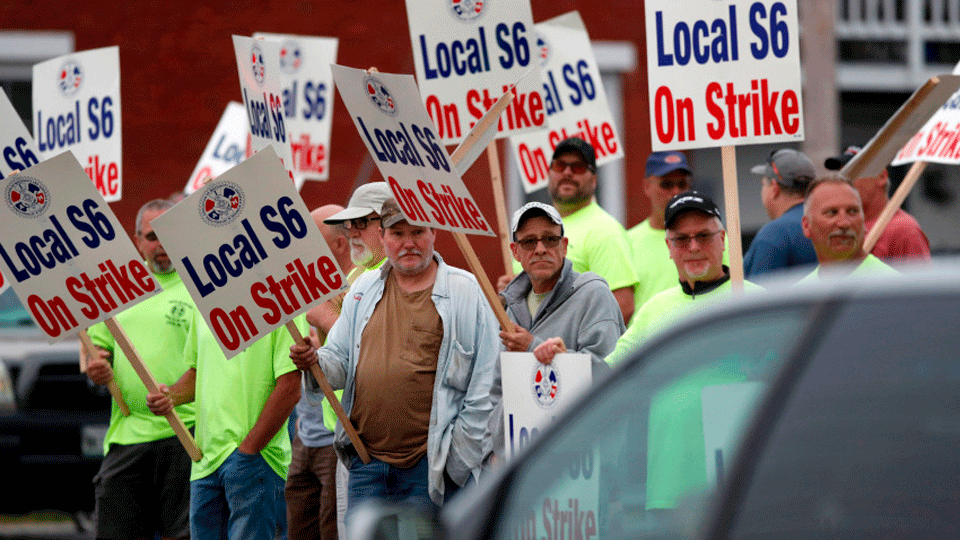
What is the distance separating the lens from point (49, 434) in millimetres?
7941

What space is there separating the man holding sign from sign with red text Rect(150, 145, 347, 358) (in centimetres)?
21

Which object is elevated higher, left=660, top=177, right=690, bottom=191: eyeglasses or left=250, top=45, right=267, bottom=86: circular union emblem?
left=250, top=45, right=267, bottom=86: circular union emblem

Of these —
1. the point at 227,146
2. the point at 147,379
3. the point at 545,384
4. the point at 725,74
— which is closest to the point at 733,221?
the point at 725,74

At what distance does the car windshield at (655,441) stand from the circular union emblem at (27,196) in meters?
3.81

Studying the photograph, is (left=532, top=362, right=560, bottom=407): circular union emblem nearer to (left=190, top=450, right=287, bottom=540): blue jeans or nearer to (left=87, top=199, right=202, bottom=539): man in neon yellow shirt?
(left=190, top=450, right=287, bottom=540): blue jeans

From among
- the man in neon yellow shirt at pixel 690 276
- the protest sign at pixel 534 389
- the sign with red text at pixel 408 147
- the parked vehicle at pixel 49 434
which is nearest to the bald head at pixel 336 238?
the sign with red text at pixel 408 147

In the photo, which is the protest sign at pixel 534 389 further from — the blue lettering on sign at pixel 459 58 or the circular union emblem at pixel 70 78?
the circular union emblem at pixel 70 78

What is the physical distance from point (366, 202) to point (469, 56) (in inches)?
35.8

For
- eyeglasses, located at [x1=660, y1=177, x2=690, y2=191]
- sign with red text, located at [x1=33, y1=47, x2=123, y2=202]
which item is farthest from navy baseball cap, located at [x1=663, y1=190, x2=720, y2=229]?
sign with red text, located at [x1=33, y1=47, x2=123, y2=202]

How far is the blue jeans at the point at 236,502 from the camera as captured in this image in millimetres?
5699

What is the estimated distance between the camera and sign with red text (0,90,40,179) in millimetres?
6305

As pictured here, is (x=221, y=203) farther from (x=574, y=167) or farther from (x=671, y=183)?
(x=671, y=183)

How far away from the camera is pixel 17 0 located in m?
12.8

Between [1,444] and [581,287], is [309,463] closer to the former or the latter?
[581,287]
